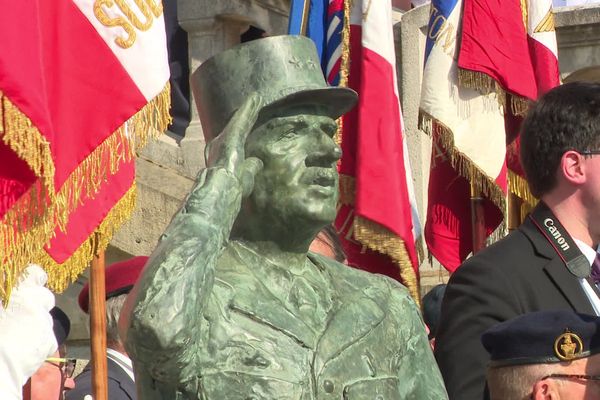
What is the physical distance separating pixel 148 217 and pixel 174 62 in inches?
58.9

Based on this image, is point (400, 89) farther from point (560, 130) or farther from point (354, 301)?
point (354, 301)

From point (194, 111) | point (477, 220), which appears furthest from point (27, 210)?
point (194, 111)

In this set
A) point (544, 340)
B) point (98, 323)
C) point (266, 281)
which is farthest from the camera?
point (98, 323)

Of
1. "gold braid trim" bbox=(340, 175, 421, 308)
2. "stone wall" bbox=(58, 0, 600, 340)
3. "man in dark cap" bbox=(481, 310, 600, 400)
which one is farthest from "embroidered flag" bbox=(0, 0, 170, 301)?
"stone wall" bbox=(58, 0, 600, 340)

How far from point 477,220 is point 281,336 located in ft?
15.2

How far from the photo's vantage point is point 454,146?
873cm

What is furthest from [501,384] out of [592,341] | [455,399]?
[455,399]

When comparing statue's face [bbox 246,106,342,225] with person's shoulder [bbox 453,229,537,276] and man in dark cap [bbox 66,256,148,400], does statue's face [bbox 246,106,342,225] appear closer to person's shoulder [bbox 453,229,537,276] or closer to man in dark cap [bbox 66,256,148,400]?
person's shoulder [bbox 453,229,537,276]

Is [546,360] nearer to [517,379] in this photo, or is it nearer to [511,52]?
[517,379]

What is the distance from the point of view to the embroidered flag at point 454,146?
8.66m

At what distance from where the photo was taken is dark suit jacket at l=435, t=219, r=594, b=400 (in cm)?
521

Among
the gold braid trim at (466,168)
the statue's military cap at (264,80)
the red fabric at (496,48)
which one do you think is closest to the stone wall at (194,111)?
the gold braid trim at (466,168)

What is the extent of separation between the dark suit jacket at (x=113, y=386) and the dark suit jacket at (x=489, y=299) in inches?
76.2

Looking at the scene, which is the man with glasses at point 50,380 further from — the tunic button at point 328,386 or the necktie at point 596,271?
the tunic button at point 328,386
